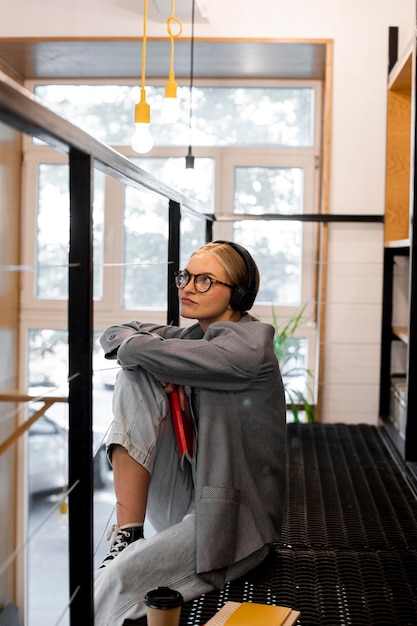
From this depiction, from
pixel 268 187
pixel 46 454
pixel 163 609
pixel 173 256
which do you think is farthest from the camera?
pixel 46 454

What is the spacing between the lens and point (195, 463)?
1.83 m

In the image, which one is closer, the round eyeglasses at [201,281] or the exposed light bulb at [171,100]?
the round eyeglasses at [201,281]

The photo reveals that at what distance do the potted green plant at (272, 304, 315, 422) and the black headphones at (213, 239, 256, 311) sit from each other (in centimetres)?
190

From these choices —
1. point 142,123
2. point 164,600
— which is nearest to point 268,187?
point 142,123

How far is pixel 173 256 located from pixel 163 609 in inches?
55.1

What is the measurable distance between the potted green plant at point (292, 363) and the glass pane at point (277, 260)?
13 cm

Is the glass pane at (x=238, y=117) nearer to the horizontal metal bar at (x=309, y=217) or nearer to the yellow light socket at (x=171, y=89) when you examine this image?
the horizontal metal bar at (x=309, y=217)

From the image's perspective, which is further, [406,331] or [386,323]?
[386,323]

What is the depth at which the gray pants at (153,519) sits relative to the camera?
164 centimetres

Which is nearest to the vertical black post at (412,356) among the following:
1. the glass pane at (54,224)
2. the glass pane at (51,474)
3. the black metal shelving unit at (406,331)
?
A: the black metal shelving unit at (406,331)

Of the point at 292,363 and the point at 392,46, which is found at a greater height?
the point at 392,46

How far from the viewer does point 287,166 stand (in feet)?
14.8

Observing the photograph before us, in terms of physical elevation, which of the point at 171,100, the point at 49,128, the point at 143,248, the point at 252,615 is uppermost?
the point at 171,100

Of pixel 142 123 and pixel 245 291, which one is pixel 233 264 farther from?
pixel 142 123
